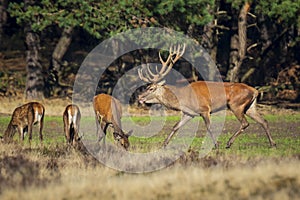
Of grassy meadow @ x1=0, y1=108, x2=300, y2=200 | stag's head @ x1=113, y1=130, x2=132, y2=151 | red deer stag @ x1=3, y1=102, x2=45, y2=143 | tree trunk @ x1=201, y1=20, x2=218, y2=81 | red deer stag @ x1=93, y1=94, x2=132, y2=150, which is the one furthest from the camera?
tree trunk @ x1=201, y1=20, x2=218, y2=81

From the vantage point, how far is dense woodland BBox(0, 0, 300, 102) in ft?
83.3

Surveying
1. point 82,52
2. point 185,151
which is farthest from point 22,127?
point 82,52

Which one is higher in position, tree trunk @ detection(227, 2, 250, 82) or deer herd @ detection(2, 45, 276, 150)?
tree trunk @ detection(227, 2, 250, 82)

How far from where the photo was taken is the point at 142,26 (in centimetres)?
2591

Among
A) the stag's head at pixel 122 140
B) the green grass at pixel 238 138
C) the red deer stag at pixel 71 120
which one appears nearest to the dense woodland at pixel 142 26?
the green grass at pixel 238 138

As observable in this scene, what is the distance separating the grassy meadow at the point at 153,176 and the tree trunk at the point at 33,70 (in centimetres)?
1513

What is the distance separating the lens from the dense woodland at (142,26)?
2539 centimetres

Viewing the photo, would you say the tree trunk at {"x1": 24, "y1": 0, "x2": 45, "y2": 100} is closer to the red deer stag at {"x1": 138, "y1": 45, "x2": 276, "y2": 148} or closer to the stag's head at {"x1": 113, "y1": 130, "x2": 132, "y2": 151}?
the red deer stag at {"x1": 138, "y1": 45, "x2": 276, "y2": 148}

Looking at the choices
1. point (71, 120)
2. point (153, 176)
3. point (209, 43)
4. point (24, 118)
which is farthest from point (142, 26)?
point (153, 176)

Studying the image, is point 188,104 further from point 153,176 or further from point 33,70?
point 33,70

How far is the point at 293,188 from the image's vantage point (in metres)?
9.26

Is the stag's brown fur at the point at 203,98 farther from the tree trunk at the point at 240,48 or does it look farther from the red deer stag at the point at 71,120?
the tree trunk at the point at 240,48

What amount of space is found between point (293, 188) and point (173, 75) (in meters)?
21.7

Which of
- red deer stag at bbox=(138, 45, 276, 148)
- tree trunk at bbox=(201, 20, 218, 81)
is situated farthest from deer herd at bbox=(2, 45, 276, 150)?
tree trunk at bbox=(201, 20, 218, 81)
